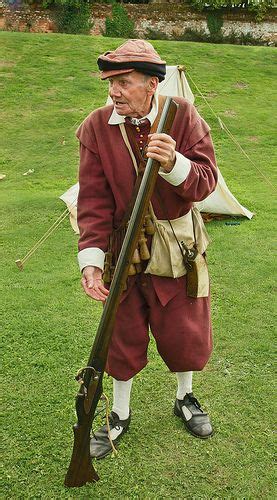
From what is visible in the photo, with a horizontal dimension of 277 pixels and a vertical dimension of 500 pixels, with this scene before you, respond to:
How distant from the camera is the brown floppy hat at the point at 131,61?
216 centimetres

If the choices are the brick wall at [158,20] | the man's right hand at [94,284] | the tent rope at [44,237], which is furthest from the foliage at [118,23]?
the man's right hand at [94,284]

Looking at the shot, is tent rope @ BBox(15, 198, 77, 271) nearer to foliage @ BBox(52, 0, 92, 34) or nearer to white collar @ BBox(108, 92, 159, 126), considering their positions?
white collar @ BBox(108, 92, 159, 126)

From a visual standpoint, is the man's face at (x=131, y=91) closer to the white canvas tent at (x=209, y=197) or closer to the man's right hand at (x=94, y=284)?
the man's right hand at (x=94, y=284)

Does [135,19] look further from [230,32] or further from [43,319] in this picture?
[43,319]

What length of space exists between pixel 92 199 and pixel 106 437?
4.20 feet

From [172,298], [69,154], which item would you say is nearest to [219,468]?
[172,298]

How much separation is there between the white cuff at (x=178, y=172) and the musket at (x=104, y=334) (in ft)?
0.33

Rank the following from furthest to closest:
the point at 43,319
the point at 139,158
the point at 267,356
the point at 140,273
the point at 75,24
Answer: the point at 75,24 → the point at 43,319 → the point at 267,356 → the point at 140,273 → the point at 139,158

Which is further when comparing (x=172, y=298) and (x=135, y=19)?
(x=135, y=19)

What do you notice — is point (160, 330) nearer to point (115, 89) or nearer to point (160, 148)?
point (160, 148)

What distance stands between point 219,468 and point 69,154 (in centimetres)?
864

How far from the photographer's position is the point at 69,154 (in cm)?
1069

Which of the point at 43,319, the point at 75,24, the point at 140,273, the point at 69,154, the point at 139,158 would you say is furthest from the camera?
the point at 75,24

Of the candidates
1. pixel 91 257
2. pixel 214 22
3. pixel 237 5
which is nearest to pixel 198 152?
pixel 91 257
